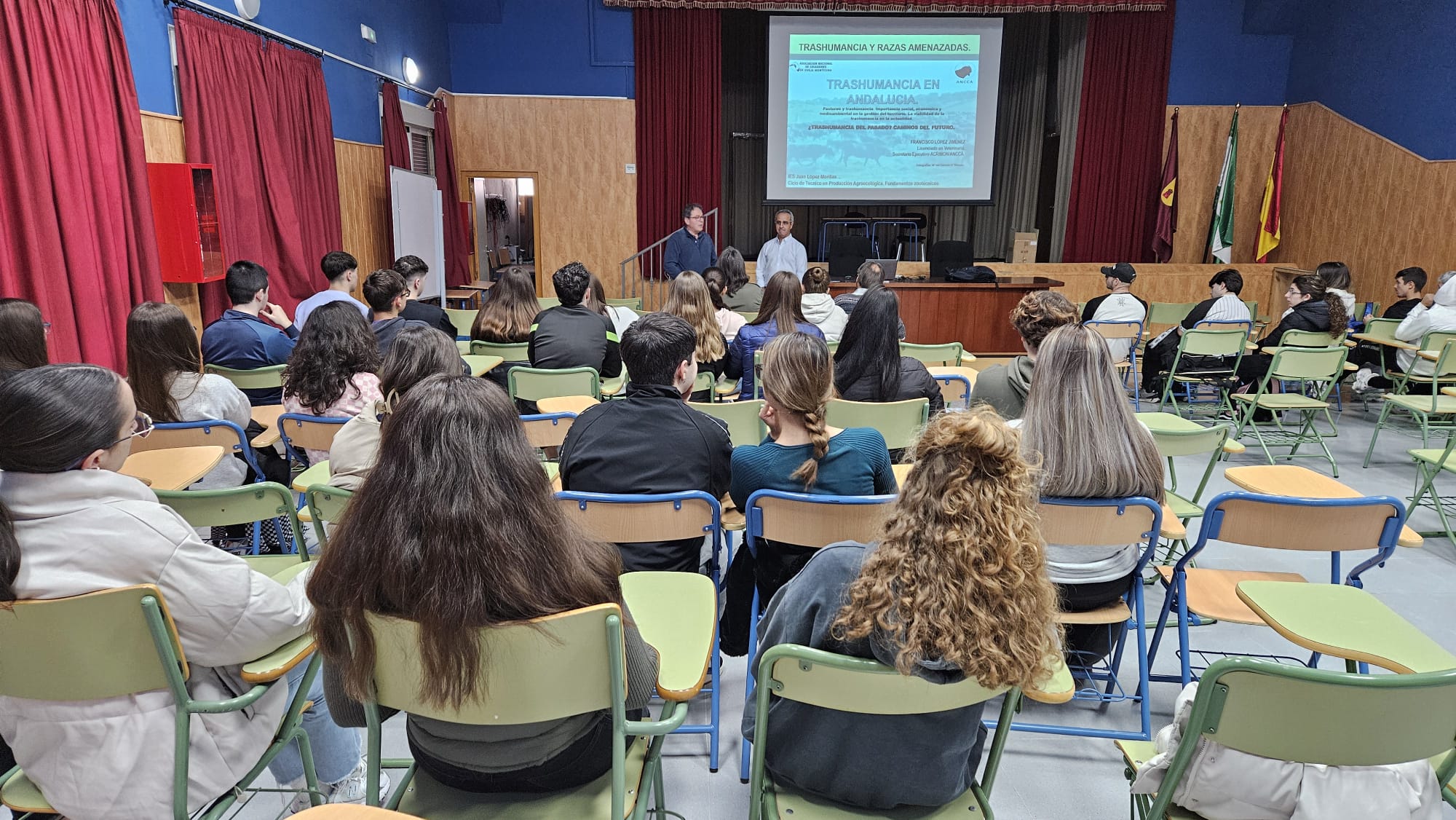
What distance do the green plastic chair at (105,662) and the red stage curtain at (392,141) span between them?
6.82 m

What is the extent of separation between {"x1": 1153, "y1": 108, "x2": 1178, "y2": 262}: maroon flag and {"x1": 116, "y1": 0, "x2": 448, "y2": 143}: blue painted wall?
8.36 metres

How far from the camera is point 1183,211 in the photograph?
1062 centimetres

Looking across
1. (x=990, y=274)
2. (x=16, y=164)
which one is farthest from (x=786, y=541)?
(x=990, y=274)

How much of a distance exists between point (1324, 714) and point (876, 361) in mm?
2438

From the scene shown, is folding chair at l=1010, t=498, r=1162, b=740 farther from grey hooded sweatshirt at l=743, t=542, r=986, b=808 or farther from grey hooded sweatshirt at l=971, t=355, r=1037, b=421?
grey hooded sweatshirt at l=971, t=355, r=1037, b=421

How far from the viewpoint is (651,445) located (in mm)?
2307

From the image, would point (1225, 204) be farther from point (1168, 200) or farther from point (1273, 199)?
point (1168, 200)

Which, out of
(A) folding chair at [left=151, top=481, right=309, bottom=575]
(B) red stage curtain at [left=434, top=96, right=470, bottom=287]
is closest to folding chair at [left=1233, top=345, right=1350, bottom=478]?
(A) folding chair at [left=151, top=481, right=309, bottom=575]

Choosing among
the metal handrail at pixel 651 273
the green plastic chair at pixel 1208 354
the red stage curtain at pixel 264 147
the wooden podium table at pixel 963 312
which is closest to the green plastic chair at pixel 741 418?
the green plastic chair at pixel 1208 354

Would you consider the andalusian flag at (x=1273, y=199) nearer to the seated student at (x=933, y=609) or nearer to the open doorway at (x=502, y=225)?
the open doorway at (x=502, y=225)

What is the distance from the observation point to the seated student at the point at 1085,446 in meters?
2.21

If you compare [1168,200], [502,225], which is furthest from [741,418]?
[502,225]

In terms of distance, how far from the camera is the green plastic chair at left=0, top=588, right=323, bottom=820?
4.46 ft

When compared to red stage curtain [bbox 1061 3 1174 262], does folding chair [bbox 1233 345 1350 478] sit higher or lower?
lower
